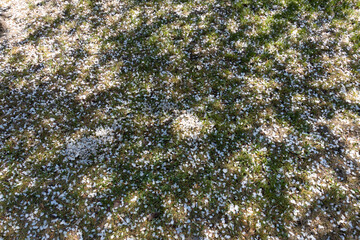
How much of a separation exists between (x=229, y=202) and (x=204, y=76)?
4668 mm

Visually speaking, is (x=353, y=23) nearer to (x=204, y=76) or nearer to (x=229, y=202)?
(x=204, y=76)

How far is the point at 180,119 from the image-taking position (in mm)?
7352

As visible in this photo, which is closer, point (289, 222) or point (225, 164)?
point (289, 222)

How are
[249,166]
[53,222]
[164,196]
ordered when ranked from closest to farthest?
[53,222], [164,196], [249,166]

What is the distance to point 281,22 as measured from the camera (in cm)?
1014

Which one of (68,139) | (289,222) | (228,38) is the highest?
(228,38)

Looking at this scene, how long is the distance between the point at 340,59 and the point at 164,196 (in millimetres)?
8587

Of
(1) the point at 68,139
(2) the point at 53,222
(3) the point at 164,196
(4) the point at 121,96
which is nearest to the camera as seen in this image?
(2) the point at 53,222

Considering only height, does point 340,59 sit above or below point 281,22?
below

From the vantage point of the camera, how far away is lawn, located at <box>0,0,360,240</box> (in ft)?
18.1

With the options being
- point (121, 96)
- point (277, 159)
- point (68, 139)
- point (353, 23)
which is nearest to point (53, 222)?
point (68, 139)

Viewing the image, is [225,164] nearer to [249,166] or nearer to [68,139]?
[249,166]

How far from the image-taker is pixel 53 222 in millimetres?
5395

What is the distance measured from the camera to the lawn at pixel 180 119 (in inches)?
218
